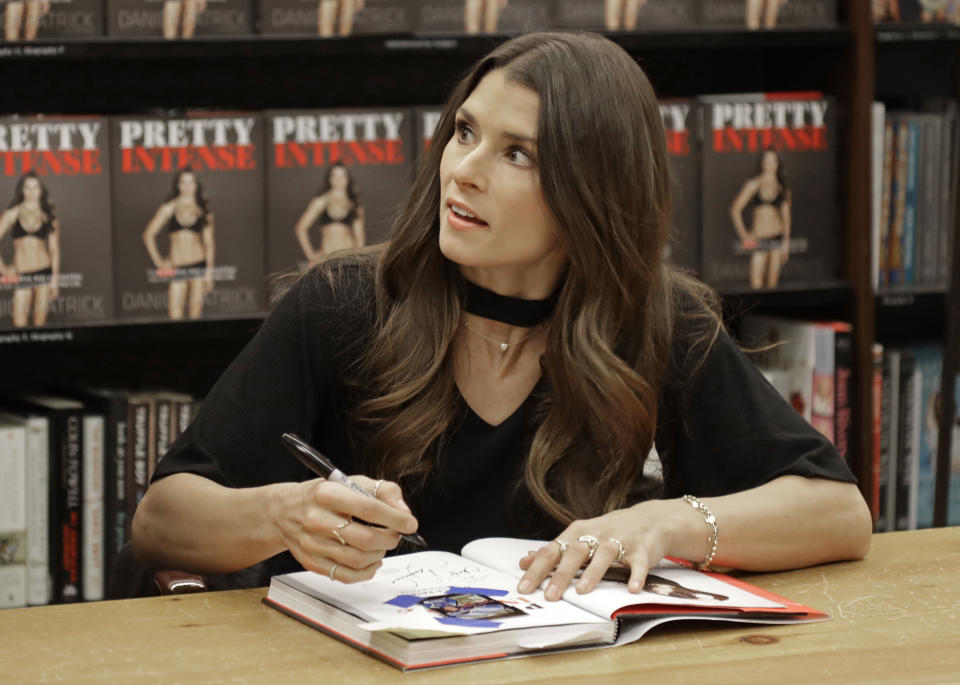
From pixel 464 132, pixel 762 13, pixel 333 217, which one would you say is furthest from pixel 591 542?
pixel 762 13

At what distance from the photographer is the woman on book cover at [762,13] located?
7.70 feet

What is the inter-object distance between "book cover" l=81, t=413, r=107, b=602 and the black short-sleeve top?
694 millimetres

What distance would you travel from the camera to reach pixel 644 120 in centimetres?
149

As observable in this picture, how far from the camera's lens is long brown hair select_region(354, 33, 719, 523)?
1433 millimetres

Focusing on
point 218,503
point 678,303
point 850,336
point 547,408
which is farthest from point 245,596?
point 850,336

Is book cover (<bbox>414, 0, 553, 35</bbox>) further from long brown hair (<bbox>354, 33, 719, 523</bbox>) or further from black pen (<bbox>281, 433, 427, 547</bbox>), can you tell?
black pen (<bbox>281, 433, 427, 547</bbox>)

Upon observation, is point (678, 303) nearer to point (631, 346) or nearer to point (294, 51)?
point (631, 346)

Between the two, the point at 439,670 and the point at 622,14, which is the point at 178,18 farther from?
the point at 439,670

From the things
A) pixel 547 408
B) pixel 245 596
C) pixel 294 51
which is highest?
pixel 294 51

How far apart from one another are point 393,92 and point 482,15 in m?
0.34

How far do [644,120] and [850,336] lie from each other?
3.62 feet

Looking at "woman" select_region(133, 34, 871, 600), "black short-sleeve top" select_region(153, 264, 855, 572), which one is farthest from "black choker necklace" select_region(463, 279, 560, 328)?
"black short-sleeve top" select_region(153, 264, 855, 572)

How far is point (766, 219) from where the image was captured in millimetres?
2375

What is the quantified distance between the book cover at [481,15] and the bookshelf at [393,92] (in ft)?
0.11
